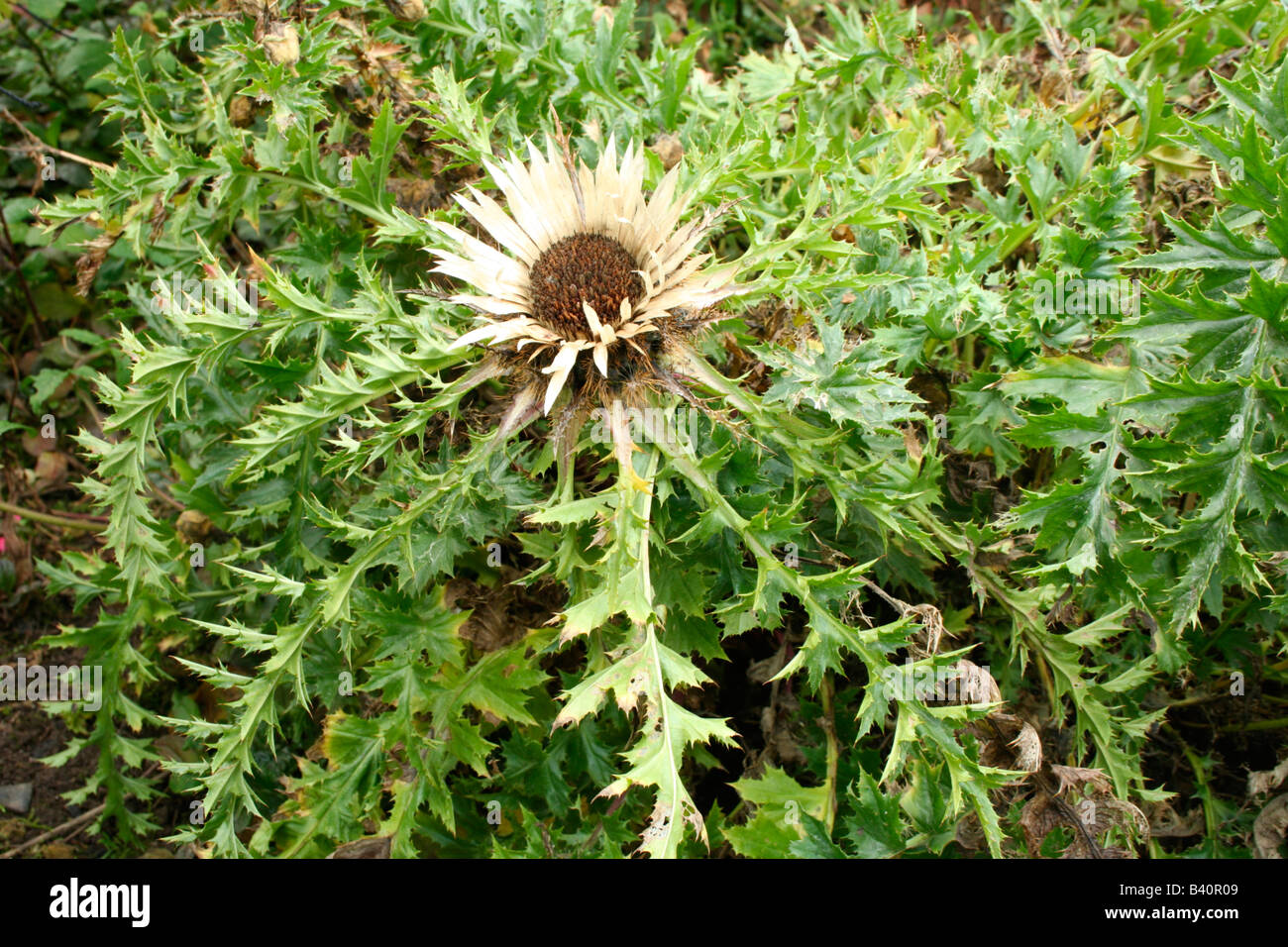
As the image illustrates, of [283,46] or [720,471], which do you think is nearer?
[720,471]

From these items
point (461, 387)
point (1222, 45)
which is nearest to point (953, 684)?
point (461, 387)

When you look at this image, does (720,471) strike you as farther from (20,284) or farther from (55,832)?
(20,284)

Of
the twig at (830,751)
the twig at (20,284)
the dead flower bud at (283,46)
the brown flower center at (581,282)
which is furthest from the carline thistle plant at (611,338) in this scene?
the twig at (20,284)

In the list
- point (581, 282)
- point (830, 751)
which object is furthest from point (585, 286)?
point (830, 751)

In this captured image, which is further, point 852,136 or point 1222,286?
point 852,136

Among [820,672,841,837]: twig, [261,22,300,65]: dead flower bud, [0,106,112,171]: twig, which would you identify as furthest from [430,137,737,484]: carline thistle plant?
[0,106,112,171]: twig

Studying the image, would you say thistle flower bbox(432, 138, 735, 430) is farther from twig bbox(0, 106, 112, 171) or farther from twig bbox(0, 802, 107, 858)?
twig bbox(0, 802, 107, 858)

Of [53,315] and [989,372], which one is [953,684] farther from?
[53,315]

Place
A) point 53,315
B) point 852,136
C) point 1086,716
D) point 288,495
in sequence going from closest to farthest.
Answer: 1. point 1086,716
2. point 288,495
3. point 852,136
4. point 53,315
